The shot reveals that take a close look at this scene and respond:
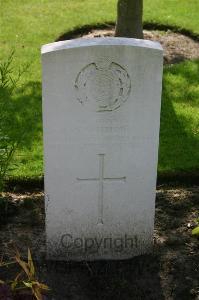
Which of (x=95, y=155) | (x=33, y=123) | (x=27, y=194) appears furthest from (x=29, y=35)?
(x=95, y=155)

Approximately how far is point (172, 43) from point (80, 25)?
1395 millimetres

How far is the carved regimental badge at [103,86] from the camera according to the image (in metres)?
4.21

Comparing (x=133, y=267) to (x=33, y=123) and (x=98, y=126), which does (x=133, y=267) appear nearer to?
(x=98, y=126)

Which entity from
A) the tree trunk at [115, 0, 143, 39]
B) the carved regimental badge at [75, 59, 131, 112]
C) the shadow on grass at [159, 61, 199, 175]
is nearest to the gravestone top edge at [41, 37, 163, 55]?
the carved regimental badge at [75, 59, 131, 112]

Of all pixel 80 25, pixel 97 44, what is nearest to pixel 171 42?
pixel 80 25

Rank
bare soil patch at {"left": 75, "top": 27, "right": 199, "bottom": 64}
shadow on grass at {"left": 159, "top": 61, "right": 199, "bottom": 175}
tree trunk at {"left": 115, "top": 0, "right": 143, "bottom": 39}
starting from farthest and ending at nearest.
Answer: bare soil patch at {"left": 75, "top": 27, "right": 199, "bottom": 64} < tree trunk at {"left": 115, "top": 0, "right": 143, "bottom": 39} < shadow on grass at {"left": 159, "top": 61, "right": 199, "bottom": 175}

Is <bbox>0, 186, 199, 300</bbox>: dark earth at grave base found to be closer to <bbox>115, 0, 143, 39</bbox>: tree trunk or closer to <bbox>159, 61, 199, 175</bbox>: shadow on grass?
<bbox>159, 61, 199, 175</bbox>: shadow on grass

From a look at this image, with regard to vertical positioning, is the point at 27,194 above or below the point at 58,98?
below

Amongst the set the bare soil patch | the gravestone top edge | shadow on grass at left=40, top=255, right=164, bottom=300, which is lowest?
shadow on grass at left=40, top=255, right=164, bottom=300

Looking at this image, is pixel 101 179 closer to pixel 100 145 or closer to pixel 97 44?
pixel 100 145

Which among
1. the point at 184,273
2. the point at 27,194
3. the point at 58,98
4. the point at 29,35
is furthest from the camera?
the point at 29,35

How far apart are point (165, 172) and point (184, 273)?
58.5 inches

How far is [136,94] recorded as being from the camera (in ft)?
14.1

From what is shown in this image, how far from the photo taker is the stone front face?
419 cm
